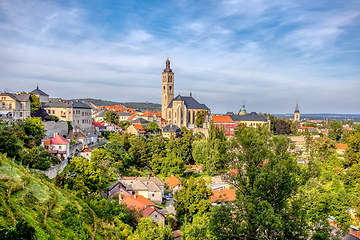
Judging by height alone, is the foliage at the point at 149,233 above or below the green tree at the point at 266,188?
below

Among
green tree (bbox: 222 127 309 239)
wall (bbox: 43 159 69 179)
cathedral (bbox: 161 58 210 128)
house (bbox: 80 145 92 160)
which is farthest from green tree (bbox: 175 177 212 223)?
cathedral (bbox: 161 58 210 128)

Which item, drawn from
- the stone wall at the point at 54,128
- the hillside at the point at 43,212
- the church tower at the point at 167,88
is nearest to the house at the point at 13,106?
the stone wall at the point at 54,128

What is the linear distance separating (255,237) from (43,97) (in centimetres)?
5611

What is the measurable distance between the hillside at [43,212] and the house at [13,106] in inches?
953

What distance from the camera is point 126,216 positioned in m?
23.2

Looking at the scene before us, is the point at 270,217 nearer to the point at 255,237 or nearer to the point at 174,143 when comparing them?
the point at 255,237

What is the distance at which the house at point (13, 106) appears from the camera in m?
38.2

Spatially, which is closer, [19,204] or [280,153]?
[19,204]

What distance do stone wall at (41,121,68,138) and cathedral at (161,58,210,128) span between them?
50945 mm

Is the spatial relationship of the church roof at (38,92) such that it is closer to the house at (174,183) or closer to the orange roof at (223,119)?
the house at (174,183)

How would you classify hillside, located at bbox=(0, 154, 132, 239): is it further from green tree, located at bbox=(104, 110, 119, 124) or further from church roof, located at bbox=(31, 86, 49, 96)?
green tree, located at bbox=(104, 110, 119, 124)

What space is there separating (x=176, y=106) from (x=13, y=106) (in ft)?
197

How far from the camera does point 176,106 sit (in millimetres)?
94562

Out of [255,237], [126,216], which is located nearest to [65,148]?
[126,216]
